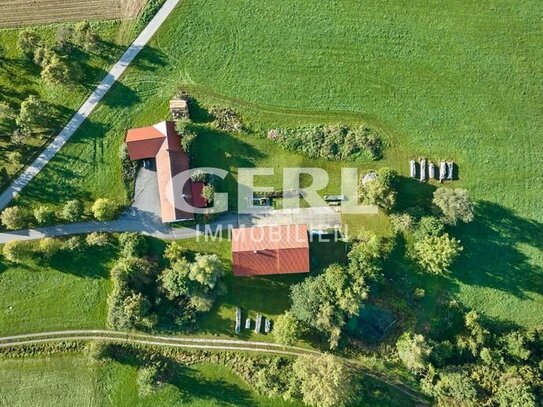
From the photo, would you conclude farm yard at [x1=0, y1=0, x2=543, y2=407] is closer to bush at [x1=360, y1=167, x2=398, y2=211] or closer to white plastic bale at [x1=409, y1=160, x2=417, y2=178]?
white plastic bale at [x1=409, y1=160, x2=417, y2=178]

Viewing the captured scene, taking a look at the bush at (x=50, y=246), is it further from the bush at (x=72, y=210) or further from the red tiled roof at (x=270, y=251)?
the red tiled roof at (x=270, y=251)

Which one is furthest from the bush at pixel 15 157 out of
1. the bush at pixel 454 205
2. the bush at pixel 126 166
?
the bush at pixel 454 205

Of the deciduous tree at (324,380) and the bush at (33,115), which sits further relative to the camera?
the bush at (33,115)

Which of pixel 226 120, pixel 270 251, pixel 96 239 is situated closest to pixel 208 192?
pixel 226 120

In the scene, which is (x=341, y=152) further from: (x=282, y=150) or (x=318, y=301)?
(x=318, y=301)

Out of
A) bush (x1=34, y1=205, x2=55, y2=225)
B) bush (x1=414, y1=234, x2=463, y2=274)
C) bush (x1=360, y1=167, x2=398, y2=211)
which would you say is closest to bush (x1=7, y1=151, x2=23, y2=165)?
bush (x1=34, y1=205, x2=55, y2=225)

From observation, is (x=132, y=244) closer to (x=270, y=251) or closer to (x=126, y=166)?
(x=126, y=166)

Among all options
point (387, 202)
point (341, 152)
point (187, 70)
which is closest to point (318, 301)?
point (387, 202)
